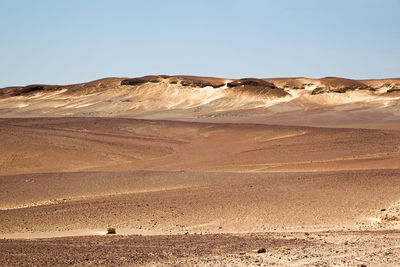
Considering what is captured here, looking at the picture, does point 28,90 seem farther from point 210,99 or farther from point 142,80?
point 210,99

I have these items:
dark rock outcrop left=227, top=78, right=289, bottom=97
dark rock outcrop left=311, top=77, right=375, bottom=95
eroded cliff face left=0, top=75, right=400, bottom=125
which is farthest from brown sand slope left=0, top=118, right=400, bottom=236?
dark rock outcrop left=311, top=77, right=375, bottom=95

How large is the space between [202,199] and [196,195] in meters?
0.77

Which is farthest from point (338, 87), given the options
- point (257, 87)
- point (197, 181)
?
point (197, 181)

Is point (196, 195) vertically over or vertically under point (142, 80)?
under

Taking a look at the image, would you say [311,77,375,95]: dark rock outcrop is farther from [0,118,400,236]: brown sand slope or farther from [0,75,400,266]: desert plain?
[0,118,400,236]: brown sand slope

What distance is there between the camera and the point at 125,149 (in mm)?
34156

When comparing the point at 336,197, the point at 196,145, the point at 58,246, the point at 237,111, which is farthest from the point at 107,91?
the point at 58,246

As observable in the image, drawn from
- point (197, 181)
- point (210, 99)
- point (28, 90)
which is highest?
point (28, 90)

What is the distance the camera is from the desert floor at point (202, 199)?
9.61 metres

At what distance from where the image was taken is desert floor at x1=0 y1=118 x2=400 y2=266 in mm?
9609

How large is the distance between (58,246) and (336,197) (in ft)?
33.1

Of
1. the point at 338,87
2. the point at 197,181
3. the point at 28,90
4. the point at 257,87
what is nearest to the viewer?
the point at 197,181

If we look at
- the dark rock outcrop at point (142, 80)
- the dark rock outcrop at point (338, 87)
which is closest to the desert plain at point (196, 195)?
the dark rock outcrop at point (338, 87)

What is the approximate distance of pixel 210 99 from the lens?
92.1m
